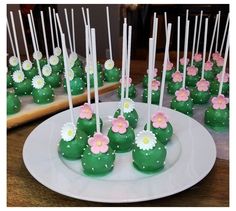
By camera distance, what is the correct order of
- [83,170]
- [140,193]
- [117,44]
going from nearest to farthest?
[140,193], [83,170], [117,44]

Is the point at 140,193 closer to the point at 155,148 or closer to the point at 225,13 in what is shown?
the point at 155,148

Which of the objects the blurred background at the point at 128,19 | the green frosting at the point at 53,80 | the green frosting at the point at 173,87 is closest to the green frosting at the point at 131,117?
the green frosting at the point at 173,87

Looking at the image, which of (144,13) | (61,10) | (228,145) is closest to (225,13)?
(144,13)

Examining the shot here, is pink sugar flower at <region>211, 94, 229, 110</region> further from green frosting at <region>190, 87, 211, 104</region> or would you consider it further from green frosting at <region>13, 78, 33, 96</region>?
green frosting at <region>13, 78, 33, 96</region>

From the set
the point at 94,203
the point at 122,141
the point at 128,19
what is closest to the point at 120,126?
the point at 122,141

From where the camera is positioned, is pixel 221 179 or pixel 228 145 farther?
pixel 228 145

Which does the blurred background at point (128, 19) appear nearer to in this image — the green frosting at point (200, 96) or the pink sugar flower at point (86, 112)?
the green frosting at point (200, 96)
